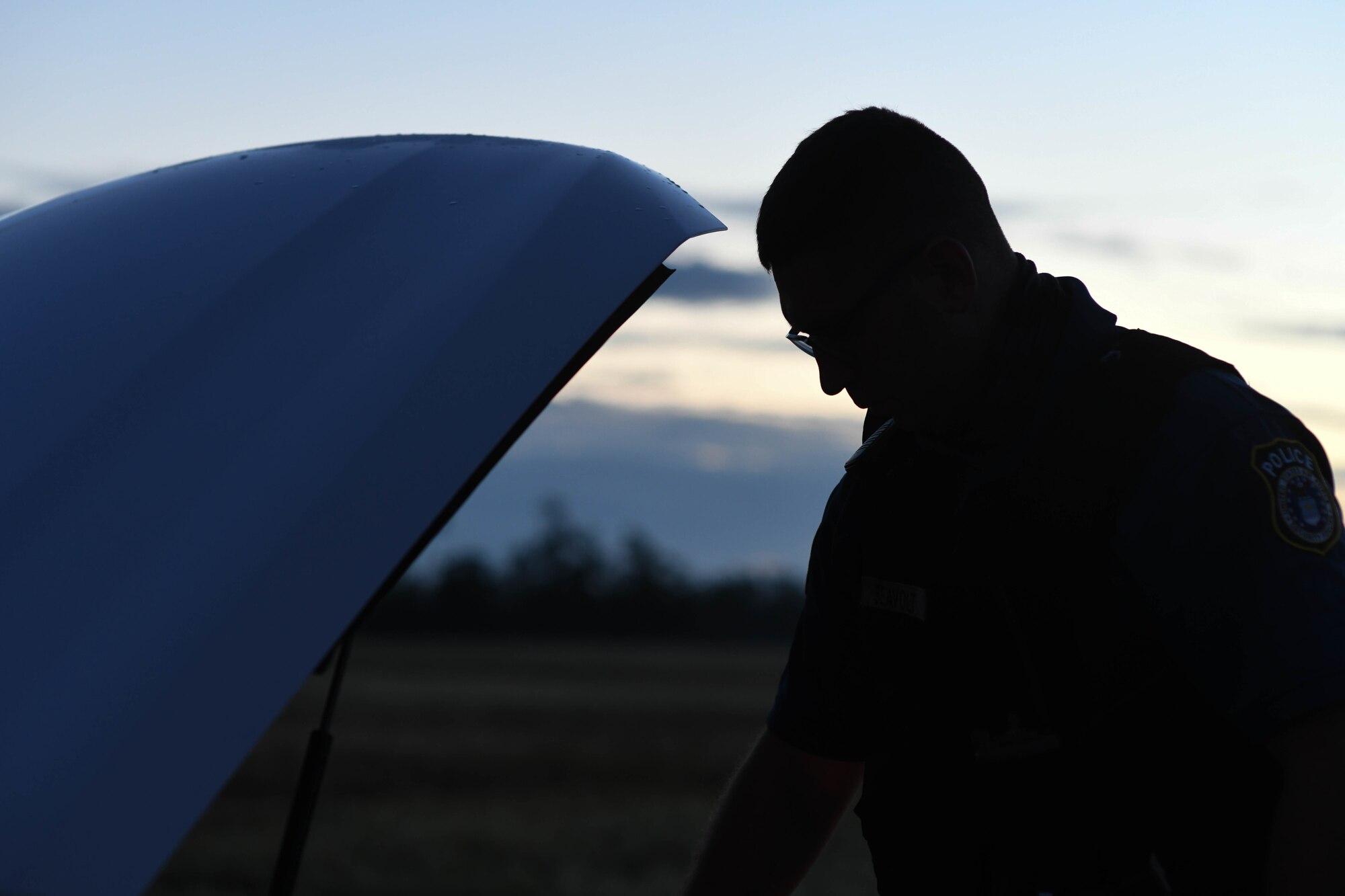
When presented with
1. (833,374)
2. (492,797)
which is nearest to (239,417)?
(833,374)

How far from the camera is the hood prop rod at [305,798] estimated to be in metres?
1.50

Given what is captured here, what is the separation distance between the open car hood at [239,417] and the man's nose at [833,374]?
1.43 feet

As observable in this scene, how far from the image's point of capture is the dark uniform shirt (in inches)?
56.1

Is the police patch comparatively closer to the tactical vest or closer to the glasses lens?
the tactical vest

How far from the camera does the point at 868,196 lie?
179cm

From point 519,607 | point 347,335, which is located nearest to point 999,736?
point 347,335

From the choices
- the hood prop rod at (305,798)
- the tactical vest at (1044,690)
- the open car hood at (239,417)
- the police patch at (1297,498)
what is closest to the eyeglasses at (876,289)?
the tactical vest at (1044,690)

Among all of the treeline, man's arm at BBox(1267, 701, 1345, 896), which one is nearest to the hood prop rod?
man's arm at BBox(1267, 701, 1345, 896)

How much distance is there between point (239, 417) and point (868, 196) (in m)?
0.97

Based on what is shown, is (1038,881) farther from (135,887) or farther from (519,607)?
(519,607)

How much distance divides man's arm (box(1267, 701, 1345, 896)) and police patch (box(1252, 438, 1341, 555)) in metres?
0.18

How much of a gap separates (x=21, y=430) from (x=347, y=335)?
318 mm

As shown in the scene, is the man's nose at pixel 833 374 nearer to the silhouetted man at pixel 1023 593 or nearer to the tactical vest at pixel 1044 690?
the silhouetted man at pixel 1023 593

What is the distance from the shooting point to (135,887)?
0.89 meters
